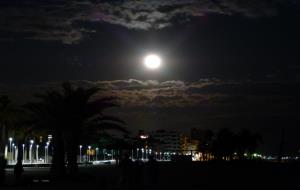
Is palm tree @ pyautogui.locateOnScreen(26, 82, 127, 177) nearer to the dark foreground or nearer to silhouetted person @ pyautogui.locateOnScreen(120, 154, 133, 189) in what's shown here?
the dark foreground

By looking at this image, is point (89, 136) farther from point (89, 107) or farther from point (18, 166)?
point (18, 166)

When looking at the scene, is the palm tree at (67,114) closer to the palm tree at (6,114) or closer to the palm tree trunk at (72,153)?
the palm tree trunk at (72,153)

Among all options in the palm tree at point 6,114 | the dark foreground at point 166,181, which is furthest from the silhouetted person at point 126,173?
the palm tree at point 6,114

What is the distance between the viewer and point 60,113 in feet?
138

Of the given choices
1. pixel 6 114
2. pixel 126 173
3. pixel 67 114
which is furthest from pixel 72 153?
pixel 6 114

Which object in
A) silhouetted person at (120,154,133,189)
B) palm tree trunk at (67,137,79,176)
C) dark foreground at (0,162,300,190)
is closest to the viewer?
silhouetted person at (120,154,133,189)

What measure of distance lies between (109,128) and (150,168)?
1325cm

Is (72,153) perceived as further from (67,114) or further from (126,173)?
(126,173)

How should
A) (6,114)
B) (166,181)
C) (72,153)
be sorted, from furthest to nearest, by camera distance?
1. (6,114)
2. (72,153)
3. (166,181)

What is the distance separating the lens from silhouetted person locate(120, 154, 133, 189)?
21469 mm

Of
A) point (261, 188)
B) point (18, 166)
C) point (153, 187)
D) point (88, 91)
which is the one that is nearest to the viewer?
point (153, 187)

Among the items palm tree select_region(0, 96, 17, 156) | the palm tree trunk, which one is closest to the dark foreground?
the palm tree trunk

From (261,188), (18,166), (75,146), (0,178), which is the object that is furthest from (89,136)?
(261,188)

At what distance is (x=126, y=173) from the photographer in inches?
865
